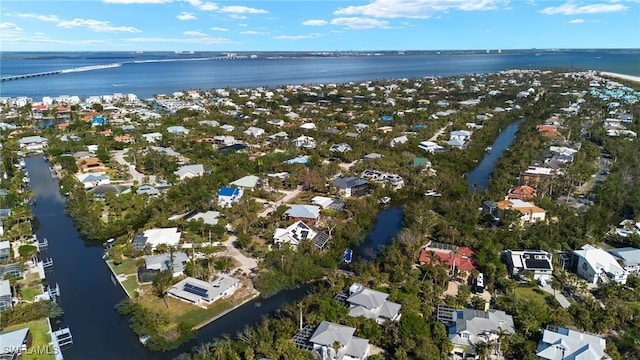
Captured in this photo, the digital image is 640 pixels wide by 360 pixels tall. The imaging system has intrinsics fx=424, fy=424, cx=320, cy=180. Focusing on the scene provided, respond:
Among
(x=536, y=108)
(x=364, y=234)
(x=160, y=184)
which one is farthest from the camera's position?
(x=536, y=108)

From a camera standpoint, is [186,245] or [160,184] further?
[160,184]

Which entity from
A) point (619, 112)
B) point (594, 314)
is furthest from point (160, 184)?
point (619, 112)

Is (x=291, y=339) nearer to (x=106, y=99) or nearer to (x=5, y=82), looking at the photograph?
(x=106, y=99)

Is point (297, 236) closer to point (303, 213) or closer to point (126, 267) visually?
point (303, 213)

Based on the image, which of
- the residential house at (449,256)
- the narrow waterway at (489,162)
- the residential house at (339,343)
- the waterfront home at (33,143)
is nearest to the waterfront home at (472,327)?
the residential house at (339,343)

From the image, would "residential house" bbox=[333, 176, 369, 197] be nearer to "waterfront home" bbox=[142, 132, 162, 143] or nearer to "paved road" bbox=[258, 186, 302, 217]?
"paved road" bbox=[258, 186, 302, 217]

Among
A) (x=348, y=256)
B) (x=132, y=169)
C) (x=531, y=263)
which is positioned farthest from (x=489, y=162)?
(x=132, y=169)

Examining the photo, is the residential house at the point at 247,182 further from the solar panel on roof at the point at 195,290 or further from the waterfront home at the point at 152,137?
the waterfront home at the point at 152,137
